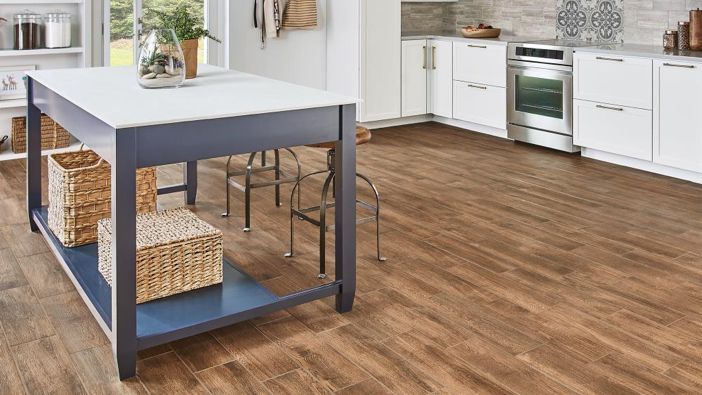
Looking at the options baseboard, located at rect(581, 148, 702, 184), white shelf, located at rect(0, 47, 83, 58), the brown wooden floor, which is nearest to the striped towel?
white shelf, located at rect(0, 47, 83, 58)

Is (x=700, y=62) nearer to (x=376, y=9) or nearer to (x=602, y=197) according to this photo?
(x=602, y=197)

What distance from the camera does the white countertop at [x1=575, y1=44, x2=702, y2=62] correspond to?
5.17 metres

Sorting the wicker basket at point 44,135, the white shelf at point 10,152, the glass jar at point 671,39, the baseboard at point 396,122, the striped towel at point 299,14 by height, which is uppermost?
the striped towel at point 299,14

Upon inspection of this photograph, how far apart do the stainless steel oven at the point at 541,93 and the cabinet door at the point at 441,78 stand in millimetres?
804

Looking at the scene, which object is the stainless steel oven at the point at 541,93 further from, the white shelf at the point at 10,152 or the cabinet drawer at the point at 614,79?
the white shelf at the point at 10,152

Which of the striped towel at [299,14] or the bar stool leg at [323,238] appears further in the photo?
the striped towel at [299,14]

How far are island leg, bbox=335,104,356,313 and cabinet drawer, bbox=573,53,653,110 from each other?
3.23 m

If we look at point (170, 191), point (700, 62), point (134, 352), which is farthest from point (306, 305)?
point (700, 62)

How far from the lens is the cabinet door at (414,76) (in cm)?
736

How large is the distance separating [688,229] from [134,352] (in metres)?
3.20

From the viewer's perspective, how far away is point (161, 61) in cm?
321

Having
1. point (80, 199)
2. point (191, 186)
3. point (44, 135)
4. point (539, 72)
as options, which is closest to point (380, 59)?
point (539, 72)

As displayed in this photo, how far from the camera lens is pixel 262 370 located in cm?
267

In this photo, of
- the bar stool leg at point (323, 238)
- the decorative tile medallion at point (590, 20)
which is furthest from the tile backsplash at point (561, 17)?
the bar stool leg at point (323, 238)
